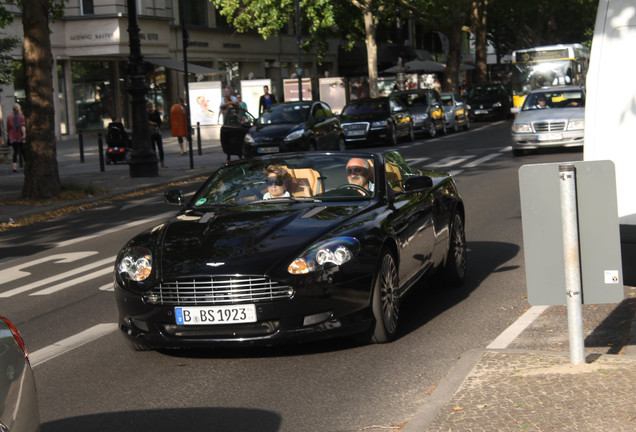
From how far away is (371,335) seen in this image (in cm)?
717

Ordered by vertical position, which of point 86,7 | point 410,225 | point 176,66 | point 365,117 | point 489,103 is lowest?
point 410,225

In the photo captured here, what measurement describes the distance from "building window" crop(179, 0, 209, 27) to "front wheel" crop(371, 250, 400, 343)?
45.8 meters

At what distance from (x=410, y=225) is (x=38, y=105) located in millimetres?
12623

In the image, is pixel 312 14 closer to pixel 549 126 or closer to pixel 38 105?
pixel 549 126

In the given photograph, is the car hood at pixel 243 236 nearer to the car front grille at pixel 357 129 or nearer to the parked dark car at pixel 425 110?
the car front grille at pixel 357 129

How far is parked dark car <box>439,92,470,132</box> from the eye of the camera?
41.1 meters

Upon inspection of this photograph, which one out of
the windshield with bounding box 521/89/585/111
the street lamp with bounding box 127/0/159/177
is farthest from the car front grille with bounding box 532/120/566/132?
the street lamp with bounding box 127/0/159/177

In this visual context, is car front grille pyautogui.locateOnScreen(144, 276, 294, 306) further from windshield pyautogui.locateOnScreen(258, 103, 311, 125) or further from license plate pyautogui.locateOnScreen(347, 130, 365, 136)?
license plate pyautogui.locateOnScreen(347, 130, 365, 136)

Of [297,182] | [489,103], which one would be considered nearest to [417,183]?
[297,182]

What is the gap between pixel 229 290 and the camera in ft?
21.9

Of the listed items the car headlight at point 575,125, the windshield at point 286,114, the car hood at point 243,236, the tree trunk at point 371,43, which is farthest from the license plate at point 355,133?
the car hood at point 243,236

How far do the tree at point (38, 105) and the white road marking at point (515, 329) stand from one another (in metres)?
12.8

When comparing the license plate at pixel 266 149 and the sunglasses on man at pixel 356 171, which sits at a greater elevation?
the license plate at pixel 266 149

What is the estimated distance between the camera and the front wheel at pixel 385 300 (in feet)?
23.3
